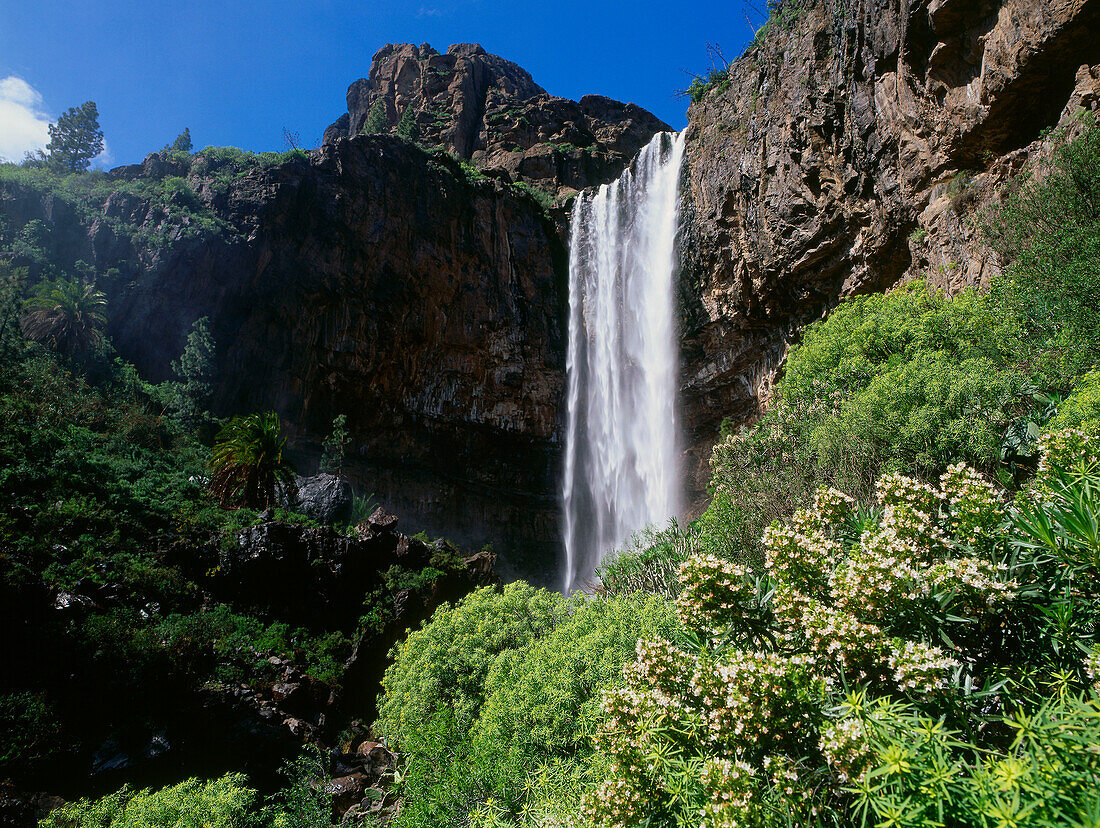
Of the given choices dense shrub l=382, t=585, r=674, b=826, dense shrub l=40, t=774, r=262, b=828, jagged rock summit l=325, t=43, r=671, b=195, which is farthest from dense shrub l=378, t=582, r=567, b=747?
jagged rock summit l=325, t=43, r=671, b=195

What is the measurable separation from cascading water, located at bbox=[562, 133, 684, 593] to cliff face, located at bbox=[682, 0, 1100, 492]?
4.57ft

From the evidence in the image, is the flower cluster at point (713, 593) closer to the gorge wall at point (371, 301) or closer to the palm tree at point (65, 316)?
the gorge wall at point (371, 301)

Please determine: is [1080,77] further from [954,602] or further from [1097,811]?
[1097,811]

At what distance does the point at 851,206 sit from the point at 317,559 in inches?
844

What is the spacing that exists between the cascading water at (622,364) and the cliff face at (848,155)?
139 cm

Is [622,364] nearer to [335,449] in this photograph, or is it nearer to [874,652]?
[335,449]

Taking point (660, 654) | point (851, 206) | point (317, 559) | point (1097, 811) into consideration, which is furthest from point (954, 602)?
point (317, 559)

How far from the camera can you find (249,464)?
21172 mm

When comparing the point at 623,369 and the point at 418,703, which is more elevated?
the point at 623,369

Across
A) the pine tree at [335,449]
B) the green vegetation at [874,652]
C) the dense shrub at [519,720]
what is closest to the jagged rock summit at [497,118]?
the pine tree at [335,449]

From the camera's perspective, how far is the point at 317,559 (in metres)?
18.6

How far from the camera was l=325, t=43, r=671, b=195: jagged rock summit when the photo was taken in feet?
137

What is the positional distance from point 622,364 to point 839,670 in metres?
24.7

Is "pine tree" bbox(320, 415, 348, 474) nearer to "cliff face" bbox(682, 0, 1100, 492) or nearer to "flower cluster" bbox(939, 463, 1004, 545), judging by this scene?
"cliff face" bbox(682, 0, 1100, 492)
